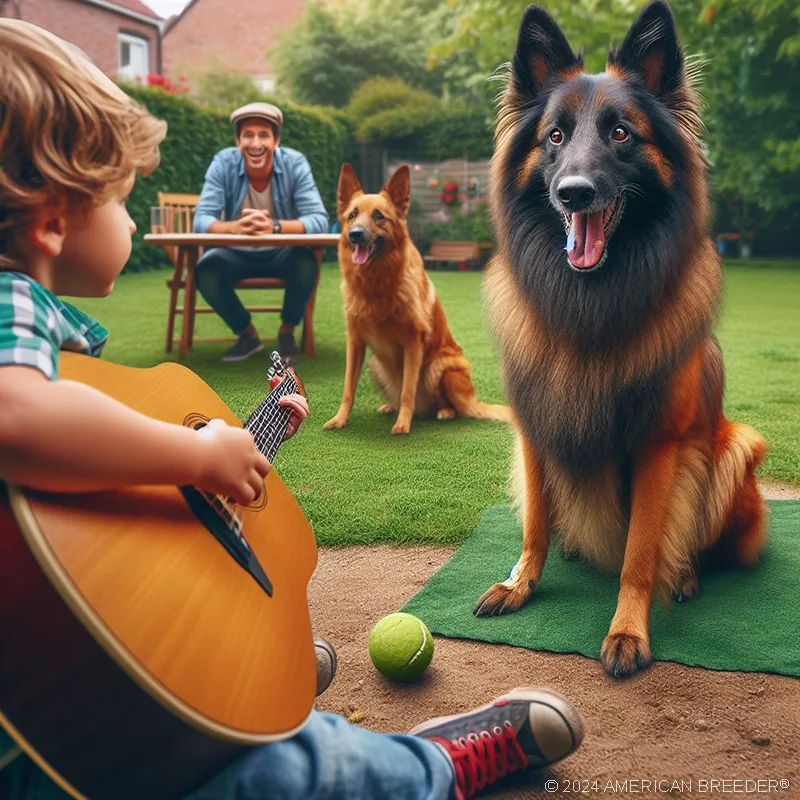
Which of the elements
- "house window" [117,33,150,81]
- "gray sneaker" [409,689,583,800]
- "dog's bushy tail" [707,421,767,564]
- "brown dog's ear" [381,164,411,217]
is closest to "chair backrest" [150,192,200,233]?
"brown dog's ear" [381,164,411,217]

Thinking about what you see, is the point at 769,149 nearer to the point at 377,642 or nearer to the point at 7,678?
the point at 377,642

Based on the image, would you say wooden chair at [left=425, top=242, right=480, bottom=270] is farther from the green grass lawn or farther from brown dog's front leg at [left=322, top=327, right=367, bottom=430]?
brown dog's front leg at [left=322, top=327, right=367, bottom=430]

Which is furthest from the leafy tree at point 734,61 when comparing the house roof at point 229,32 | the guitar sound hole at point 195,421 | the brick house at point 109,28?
the house roof at point 229,32

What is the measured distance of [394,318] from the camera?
4.40 m

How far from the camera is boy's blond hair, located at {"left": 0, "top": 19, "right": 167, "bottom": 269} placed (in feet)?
3.12

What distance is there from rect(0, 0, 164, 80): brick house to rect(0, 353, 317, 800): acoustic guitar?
70.1 ft

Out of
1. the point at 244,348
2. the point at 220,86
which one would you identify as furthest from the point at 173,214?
the point at 220,86

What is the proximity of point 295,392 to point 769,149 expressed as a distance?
14917 millimetres

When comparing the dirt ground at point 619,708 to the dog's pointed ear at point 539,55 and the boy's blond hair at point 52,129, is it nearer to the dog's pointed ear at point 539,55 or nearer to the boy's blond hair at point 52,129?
the boy's blond hair at point 52,129

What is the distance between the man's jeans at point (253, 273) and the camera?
18.8 ft

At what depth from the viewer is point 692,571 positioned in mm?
2283

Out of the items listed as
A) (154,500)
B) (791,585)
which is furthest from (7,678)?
(791,585)

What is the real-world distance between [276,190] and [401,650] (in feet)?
15.2

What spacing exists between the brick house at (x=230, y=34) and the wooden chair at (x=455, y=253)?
777 inches
